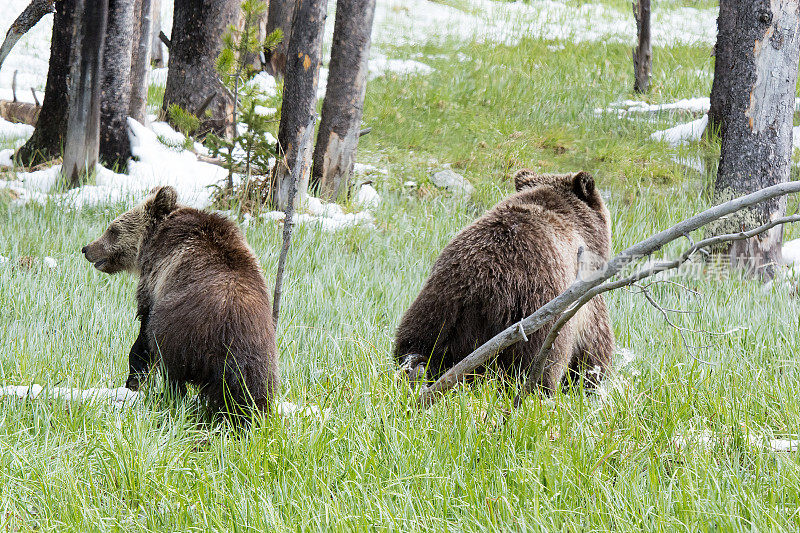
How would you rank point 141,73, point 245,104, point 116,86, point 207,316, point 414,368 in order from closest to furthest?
point 207,316 → point 414,368 → point 245,104 → point 116,86 → point 141,73

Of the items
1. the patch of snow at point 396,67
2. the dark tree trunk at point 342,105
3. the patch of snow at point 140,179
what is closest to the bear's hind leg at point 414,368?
the patch of snow at point 140,179

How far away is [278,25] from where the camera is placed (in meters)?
12.2

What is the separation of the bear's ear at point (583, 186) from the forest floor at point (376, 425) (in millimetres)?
688

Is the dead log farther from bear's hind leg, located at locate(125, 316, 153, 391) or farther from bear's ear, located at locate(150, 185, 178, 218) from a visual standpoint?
bear's hind leg, located at locate(125, 316, 153, 391)

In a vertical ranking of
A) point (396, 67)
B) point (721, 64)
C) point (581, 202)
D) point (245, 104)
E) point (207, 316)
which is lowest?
point (207, 316)

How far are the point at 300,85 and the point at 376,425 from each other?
455cm

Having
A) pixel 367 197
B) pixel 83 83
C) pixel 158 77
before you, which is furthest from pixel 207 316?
pixel 158 77

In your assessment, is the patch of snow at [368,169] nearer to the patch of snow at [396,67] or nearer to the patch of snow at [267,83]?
the patch of snow at [267,83]

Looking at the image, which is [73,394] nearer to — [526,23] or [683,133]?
[683,133]

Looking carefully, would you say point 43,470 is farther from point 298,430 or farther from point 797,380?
point 797,380

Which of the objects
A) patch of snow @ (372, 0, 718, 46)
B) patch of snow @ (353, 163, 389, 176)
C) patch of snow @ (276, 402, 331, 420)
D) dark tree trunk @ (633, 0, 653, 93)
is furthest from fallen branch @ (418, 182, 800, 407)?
patch of snow @ (372, 0, 718, 46)

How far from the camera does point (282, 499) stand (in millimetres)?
2545

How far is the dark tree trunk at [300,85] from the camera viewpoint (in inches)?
269

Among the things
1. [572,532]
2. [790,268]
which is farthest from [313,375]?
[790,268]
